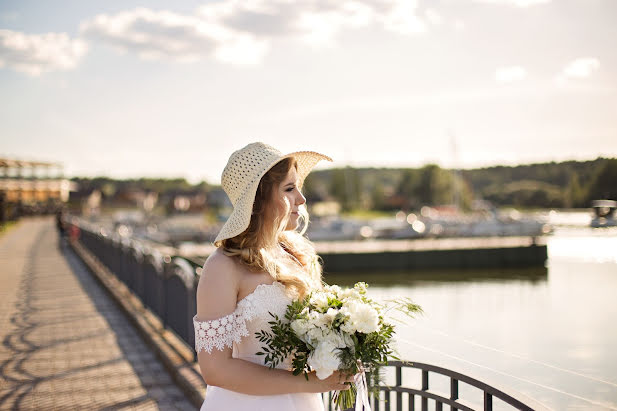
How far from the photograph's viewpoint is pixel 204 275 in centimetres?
214

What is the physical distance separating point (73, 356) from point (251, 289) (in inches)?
236

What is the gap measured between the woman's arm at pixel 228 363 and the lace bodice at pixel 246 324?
0.03m

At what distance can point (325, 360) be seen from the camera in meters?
Result: 2.05

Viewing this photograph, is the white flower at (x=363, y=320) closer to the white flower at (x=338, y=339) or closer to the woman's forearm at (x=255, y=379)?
the white flower at (x=338, y=339)

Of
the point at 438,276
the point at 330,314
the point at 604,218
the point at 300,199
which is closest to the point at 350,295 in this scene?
the point at 330,314

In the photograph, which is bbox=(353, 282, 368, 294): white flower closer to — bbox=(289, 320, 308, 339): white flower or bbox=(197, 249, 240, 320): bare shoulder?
bbox=(289, 320, 308, 339): white flower

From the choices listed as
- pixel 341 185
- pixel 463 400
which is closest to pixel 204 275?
pixel 463 400

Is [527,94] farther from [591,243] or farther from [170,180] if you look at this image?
[170,180]

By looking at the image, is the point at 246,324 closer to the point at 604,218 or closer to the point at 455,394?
the point at 455,394

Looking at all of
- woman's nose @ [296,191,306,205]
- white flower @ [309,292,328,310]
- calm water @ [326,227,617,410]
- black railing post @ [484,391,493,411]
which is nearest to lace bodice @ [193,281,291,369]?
white flower @ [309,292,328,310]

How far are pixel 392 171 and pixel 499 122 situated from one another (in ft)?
543

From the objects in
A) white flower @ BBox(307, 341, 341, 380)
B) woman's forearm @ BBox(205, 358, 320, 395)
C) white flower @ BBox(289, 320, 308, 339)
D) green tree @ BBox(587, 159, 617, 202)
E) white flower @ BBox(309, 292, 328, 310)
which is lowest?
woman's forearm @ BBox(205, 358, 320, 395)

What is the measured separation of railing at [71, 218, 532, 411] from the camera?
2771 millimetres

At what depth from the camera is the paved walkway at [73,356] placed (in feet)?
18.4
